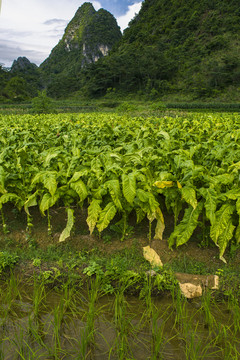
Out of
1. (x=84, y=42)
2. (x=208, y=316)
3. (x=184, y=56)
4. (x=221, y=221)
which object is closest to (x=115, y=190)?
(x=221, y=221)

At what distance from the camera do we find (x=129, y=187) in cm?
316

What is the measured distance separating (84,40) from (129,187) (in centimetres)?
12319

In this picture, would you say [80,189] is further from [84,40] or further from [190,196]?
[84,40]

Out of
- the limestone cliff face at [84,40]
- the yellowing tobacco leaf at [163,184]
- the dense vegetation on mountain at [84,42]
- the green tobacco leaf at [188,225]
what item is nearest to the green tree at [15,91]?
the dense vegetation on mountain at [84,42]

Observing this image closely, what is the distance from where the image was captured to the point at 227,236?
120 inches

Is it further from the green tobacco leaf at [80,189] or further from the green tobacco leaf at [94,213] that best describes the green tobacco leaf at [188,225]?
the green tobacco leaf at [80,189]

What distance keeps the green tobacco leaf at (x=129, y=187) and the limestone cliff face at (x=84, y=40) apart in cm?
10788

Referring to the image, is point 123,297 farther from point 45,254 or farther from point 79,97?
point 79,97

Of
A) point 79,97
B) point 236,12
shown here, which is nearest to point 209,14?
point 236,12

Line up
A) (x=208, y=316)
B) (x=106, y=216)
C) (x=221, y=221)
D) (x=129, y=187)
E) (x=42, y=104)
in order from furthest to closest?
(x=42, y=104)
(x=106, y=216)
(x=129, y=187)
(x=221, y=221)
(x=208, y=316)

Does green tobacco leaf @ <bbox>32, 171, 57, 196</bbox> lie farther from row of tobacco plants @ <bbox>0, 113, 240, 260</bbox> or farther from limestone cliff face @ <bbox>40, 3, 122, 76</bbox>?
limestone cliff face @ <bbox>40, 3, 122, 76</bbox>

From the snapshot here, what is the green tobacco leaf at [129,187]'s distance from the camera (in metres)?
3.12

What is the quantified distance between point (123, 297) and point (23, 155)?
2.34 meters

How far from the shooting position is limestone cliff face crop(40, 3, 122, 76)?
10981 centimetres
